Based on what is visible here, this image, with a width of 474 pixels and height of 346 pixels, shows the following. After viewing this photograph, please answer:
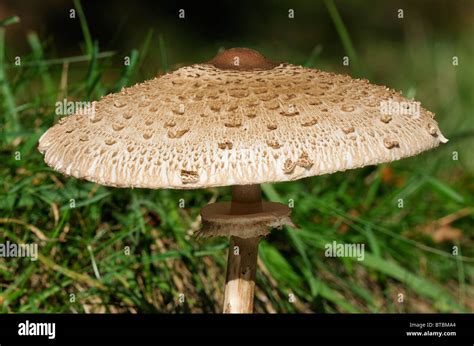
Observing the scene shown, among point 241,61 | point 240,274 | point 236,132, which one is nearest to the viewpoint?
point 236,132

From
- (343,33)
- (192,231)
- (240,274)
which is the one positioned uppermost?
(343,33)

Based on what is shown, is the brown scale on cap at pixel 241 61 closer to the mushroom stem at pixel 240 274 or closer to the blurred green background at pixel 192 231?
the mushroom stem at pixel 240 274

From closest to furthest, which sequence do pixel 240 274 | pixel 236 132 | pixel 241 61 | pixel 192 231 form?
pixel 236 132, pixel 241 61, pixel 240 274, pixel 192 231

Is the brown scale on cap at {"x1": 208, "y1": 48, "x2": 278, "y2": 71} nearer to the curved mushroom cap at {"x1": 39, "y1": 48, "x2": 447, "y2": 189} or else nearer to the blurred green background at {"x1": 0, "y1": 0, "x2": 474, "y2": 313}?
the curved mushroom cap at {"x1": 39, "y1": 48, "x2": 447, "y2": 189}

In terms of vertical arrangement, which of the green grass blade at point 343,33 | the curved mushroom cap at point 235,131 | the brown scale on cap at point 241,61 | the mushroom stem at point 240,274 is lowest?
the mushroom stem at point 240,274

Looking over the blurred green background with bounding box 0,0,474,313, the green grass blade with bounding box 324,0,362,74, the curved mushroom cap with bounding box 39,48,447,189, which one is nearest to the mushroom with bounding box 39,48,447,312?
the curved mushroom cap with bounding box 39,48,447,189

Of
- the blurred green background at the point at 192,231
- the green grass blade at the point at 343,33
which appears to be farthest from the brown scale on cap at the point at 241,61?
the green grass blade at the point at 343,33

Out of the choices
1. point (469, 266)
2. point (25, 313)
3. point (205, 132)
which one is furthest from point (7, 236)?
point (469, 266)

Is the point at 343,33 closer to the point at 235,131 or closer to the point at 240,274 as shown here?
the point at 240,274

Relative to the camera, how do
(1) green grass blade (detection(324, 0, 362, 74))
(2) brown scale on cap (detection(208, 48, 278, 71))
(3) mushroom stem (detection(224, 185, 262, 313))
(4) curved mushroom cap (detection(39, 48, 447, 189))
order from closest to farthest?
(4) curved mushroom cap (detection(39, 48, 447, 189)), (2) brown scale on cap (detection(208, 48, 278, 71)), (3) mushroom stem (detection(224, 185, 262, 313)), (1) green grass blade (detection(324, 0, 362, 74))

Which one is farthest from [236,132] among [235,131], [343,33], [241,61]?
[343,33]
